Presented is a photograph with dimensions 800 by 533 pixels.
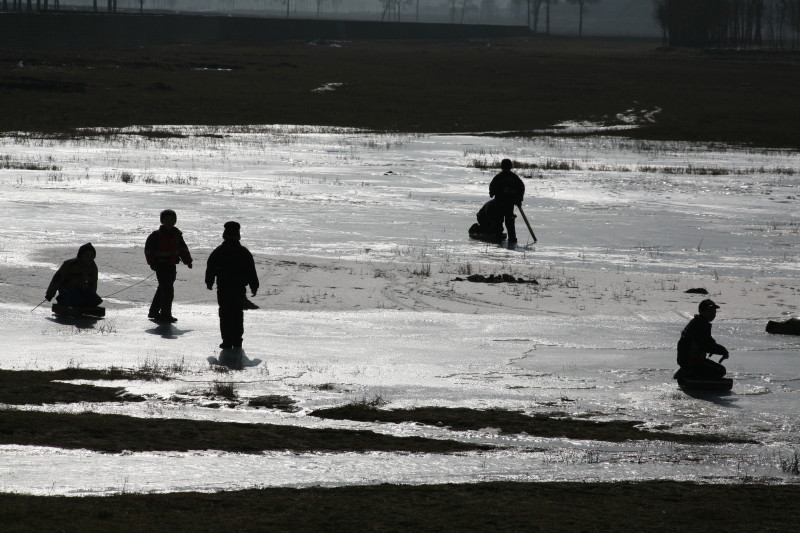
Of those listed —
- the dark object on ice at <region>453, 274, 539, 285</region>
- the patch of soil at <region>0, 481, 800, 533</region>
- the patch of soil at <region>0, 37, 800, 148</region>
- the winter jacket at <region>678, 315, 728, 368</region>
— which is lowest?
the patch of soil at <region>0, 481, 800, 533</region>

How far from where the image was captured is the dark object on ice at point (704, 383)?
1210cm

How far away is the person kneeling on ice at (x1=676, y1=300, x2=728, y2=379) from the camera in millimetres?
12125

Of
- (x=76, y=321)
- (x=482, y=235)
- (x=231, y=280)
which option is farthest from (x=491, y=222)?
(x=231, y=280)

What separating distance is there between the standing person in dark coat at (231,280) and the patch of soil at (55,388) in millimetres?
1692

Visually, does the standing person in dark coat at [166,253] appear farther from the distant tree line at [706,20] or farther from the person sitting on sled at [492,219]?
the distant tree line at [706,20]

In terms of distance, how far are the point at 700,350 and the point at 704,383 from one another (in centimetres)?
35

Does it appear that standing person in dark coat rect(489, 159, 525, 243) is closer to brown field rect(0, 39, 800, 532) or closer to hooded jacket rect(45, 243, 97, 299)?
hooded jacket rect(45, 243, 97, 299)

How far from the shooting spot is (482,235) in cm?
2306

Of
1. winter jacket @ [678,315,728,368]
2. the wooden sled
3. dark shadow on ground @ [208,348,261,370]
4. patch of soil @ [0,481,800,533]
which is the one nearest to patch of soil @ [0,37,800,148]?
dark shadow on ground @ [208,348,261,370]

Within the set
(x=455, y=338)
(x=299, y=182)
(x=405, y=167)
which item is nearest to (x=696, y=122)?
(x=405, y=167)

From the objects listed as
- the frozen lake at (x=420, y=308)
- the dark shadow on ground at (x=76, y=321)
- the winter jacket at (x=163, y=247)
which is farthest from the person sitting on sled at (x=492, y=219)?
the dark shadow on ground at (x=76, y=321)

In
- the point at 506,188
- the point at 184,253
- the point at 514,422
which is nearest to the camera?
the point at 514,422

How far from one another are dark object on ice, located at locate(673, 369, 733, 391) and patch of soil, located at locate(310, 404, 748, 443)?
161 cm

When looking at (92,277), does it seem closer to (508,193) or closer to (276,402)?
(276,402)
